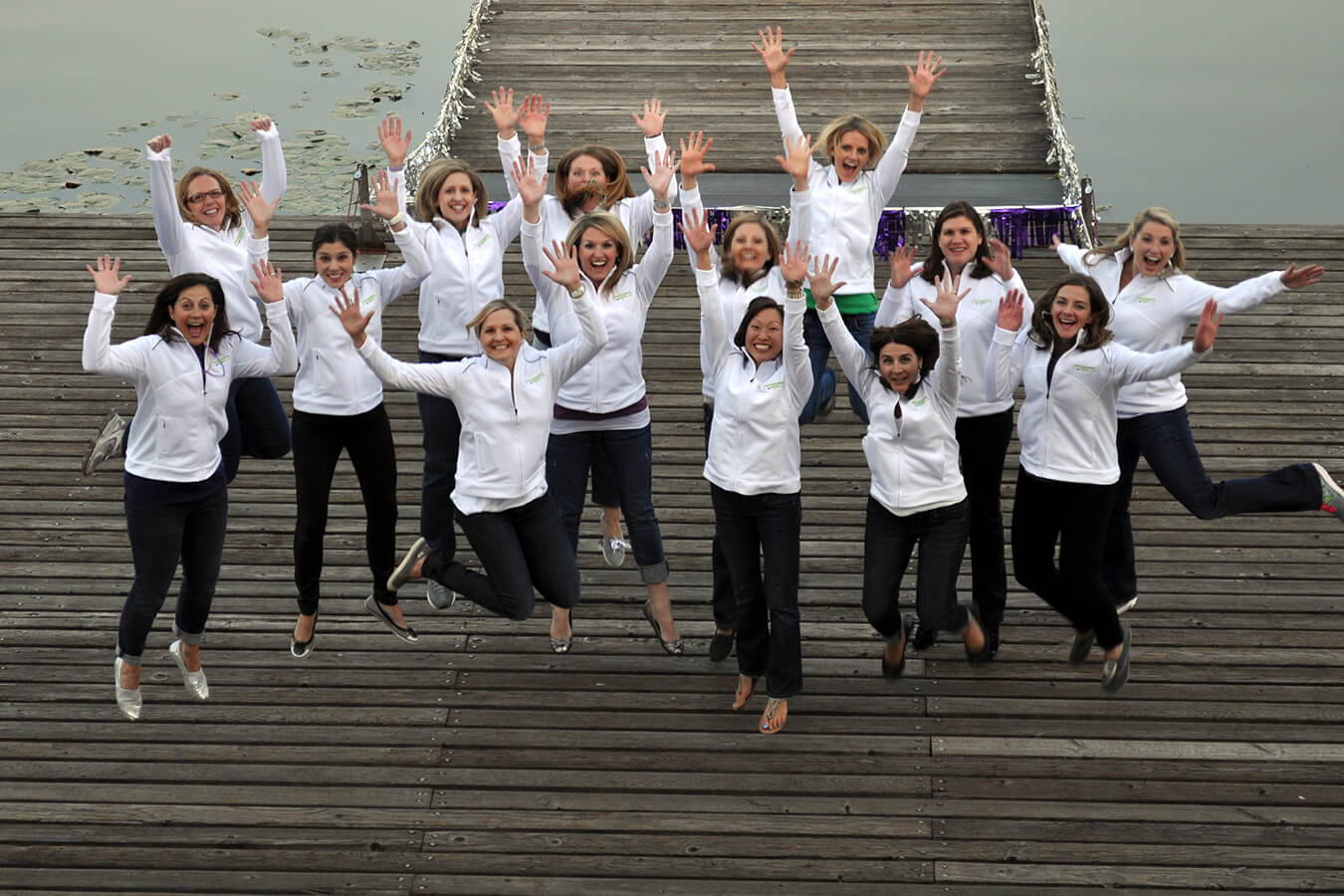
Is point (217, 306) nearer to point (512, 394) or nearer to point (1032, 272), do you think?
point (512, 394)

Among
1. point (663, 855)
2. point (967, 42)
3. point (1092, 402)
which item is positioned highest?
point (967, 42)

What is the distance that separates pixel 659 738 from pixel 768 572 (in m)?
0.66

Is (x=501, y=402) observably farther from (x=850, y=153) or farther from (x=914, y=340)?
(x=850, y=153)

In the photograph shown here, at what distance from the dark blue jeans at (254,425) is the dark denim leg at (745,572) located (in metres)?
1.72

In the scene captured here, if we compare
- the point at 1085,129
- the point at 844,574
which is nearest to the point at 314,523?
the point at 844,574

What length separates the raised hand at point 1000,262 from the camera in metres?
4.95

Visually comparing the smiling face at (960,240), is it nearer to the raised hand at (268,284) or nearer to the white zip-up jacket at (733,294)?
the white zip-up jacket at (733,294)

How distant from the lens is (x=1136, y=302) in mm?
5062

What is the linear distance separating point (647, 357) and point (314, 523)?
267 cm

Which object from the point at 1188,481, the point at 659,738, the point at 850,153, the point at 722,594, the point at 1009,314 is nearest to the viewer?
the point at 1009,314

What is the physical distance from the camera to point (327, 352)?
16.5 feet

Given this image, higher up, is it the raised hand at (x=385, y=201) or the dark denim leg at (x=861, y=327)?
the raised hand at (x=385, y=201)

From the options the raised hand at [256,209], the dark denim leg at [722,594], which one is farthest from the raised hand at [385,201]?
the dark denim leg at [722,594]

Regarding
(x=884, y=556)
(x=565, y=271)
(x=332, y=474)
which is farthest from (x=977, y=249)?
(x=332, y=474)
